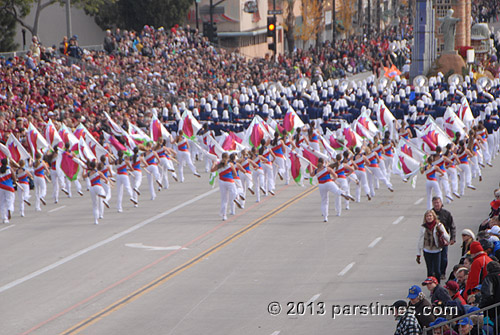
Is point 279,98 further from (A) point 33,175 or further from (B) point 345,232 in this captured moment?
(B) point 345,232

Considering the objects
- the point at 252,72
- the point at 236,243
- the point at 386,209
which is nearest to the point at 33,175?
the point at 236,243

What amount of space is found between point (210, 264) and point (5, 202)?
716 centimetres

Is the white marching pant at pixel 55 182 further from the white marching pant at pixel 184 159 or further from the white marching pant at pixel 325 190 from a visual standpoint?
the white marching pant at pixel 325 190

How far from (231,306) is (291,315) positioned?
1.13 meters

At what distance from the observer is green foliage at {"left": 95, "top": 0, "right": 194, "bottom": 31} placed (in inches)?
2253

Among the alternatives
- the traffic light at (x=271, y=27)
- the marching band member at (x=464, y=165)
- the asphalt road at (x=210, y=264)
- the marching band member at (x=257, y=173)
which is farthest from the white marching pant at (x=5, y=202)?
the traffic light at (x=271, y=27)

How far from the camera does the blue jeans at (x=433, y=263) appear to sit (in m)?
17.0

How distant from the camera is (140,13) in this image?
57.7 meters

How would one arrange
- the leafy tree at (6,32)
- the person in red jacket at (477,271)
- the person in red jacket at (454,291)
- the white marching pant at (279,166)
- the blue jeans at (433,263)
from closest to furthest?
the person in red jacket at (454,291) → the person in red jacket at (477,271) → the blue jeans at (433,263) → the white marching pant at (279,166) → the leafy tree at (6,32)

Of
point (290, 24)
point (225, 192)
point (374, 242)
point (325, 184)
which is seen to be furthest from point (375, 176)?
point (290, 24)

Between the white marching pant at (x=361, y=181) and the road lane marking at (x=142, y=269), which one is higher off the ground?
the white marching pant at (x=361, y=181)

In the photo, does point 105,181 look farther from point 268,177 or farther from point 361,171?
point 361,171

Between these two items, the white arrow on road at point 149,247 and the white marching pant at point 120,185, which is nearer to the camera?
the white arrow on road at point 149,247

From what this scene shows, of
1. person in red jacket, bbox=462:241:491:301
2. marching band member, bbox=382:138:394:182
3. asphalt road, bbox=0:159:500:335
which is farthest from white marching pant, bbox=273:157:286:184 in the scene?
person in red jacket, bbox=462:241:491:301
